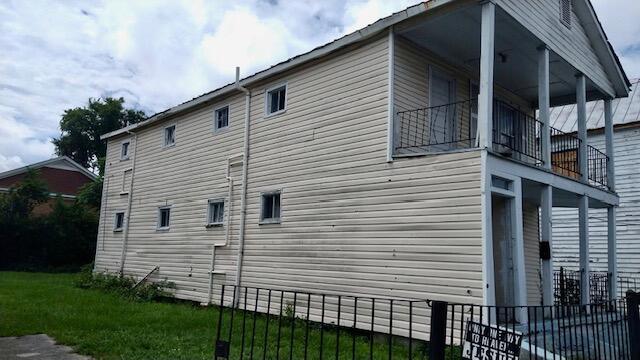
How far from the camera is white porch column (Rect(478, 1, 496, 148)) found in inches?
347

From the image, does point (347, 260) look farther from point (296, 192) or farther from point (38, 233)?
point (38, 233)

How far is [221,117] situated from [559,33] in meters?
9.21

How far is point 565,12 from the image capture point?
1219 cm

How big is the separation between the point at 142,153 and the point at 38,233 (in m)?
12.7

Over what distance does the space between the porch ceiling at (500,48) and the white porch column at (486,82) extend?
35 centimetres

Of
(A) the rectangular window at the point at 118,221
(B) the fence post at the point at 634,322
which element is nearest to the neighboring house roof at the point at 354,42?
(A) the rectangular window at the point at 118,221

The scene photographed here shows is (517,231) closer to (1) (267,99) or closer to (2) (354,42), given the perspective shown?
(2) (354,42)

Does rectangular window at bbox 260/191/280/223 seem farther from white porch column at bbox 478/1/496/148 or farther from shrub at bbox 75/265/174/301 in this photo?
white porch column at bbox 478/1/496/148

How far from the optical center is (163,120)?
59.0ft

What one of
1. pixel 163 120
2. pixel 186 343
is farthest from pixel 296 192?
pixel 163 120

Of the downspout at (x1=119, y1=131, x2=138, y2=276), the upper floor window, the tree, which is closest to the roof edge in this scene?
the downspout at (x1=119, y1=131, x2=138, y2=276)

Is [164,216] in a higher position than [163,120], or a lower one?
lower

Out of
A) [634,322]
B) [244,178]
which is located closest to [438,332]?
[634,322]

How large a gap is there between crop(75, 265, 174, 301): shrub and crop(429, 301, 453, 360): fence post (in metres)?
13.1
